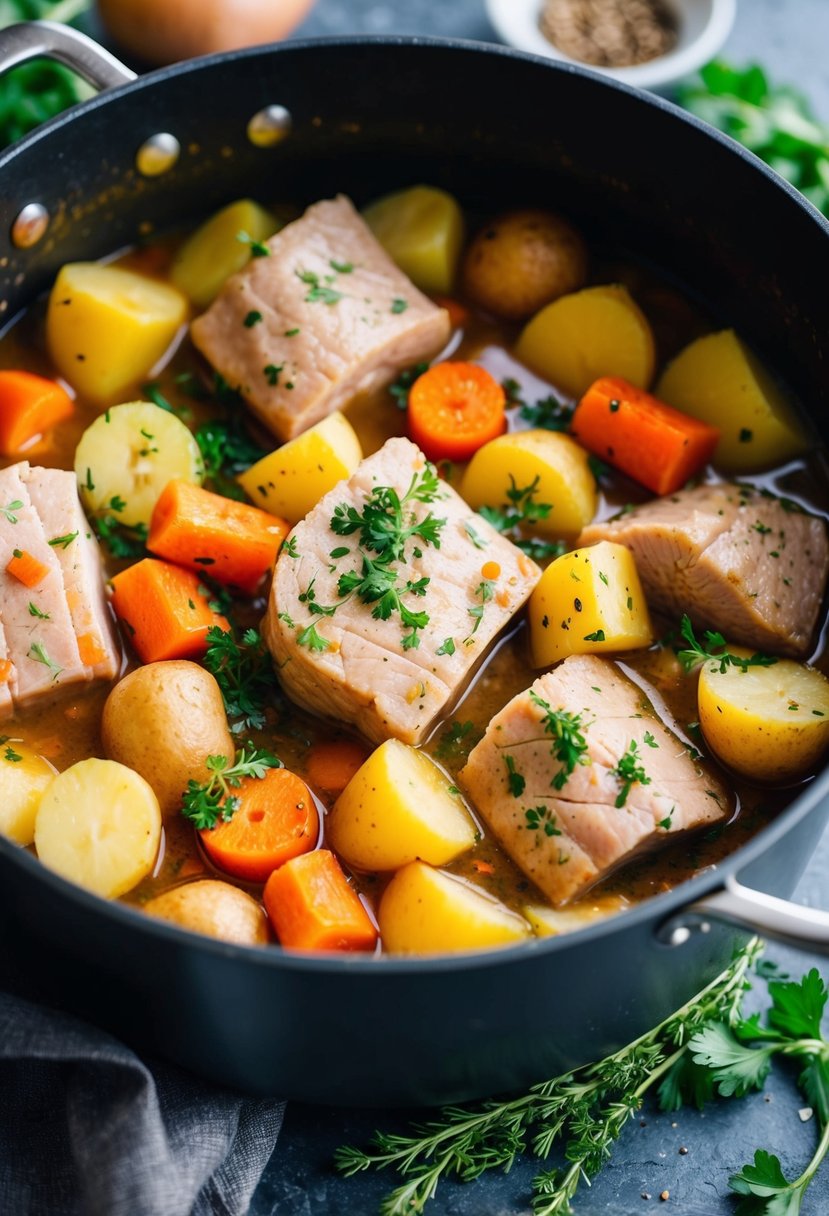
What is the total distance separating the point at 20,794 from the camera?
2711 millimetres

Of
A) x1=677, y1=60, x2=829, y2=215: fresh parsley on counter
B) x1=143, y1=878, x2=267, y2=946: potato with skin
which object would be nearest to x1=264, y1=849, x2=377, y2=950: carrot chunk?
x1=143, y1=878, x2=267, y2=946: potato with skin

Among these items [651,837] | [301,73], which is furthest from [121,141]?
[651,837]

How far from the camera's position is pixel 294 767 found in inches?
114

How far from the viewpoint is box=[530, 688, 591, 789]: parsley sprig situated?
8.72ft

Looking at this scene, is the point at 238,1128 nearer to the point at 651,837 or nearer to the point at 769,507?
the point at 651,837

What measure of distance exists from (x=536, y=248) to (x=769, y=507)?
944 mm

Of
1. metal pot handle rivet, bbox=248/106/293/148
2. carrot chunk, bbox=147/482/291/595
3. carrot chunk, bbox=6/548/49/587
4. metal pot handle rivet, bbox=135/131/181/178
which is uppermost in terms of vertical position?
metal pot handle rivet, bbox=248/106/293/148

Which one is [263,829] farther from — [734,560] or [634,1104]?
[734,560]

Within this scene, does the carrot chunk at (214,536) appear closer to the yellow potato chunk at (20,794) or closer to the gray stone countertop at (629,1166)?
the yellow potato chunk at (20,794)

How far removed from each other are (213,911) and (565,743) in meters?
0.75

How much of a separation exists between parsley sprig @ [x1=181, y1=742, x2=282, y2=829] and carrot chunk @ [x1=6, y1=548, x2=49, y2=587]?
0.55m

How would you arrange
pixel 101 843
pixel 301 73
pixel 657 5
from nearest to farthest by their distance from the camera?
1. pixel 101 843
2. pixel 301 73
3. pixel 657 5

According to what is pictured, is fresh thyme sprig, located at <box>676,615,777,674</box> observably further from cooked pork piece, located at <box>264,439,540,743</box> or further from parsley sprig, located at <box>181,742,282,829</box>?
parsley sprig, located at <box>181,742,282,829</box>

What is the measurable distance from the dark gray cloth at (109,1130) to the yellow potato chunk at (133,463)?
1.14 meters
